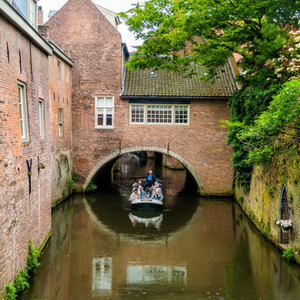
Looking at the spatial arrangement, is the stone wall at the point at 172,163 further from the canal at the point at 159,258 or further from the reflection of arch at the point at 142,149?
the canal at the point at 159,258

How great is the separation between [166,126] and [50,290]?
45.2 ft

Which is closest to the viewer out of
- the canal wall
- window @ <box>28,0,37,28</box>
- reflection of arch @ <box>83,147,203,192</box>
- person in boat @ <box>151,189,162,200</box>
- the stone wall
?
window @ <box>28,0,37,28</box>

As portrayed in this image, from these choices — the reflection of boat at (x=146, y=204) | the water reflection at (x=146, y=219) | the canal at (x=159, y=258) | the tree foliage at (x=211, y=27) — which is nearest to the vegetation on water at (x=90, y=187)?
the canal at (x=159, y=258)

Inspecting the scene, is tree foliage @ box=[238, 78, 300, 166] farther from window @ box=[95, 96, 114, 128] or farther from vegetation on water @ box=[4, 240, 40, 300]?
window @ box=[95, 96, 114, 128]

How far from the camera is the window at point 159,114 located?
842 inches

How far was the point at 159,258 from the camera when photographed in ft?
37.3

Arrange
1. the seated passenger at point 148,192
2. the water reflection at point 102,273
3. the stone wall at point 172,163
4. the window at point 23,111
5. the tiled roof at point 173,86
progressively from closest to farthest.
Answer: the water reflection at point 102,273 < the window at point 23,111 < the seated passenger at point 148,192 < the tiled roof at point 173,86 < the stone wall at point 172,163

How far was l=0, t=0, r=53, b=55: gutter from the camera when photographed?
7.43m

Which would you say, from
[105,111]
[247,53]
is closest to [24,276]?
[247,53]

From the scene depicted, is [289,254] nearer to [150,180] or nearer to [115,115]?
[150,180]

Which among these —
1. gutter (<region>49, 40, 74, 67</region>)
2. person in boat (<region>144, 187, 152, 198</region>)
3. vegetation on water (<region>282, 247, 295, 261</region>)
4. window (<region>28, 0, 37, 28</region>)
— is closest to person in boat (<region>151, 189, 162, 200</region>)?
person in boat (<region>144, 187, 152, 198</region>)

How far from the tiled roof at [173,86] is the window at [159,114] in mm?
743

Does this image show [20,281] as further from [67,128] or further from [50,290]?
[67,128]

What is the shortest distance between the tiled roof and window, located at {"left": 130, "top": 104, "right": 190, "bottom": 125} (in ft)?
2.44
